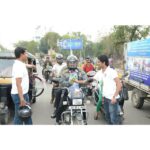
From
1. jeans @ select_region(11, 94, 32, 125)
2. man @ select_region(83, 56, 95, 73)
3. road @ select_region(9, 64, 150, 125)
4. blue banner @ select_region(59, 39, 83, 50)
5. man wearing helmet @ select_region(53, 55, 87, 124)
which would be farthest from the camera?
blue banner @ select_region(59, 39, 83, 50)

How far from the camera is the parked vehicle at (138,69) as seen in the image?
6998 mm

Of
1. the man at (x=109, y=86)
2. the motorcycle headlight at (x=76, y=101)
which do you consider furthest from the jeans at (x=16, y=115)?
the man at (x=109, y=86)

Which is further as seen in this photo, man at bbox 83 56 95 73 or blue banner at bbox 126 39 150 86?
man at bbox 83 56 95 73

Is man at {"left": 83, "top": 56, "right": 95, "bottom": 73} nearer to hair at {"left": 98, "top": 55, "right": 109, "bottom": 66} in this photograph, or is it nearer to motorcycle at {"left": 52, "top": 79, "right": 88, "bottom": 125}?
hair at {"left": 98, "top": 55, "right": 109, "bottom": 66}

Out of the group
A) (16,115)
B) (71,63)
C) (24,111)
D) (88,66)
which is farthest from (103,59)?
(88,66)

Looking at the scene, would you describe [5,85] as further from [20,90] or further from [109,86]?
[109,86]

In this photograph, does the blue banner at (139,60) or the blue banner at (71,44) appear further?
the blue banner at (71,44)

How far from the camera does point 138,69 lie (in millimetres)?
7707

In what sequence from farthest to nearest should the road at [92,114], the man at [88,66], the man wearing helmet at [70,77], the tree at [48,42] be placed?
the tree at [48,42]
the man at [88,66]
the road at [92,114]
the man wearing helmet at [70,77]

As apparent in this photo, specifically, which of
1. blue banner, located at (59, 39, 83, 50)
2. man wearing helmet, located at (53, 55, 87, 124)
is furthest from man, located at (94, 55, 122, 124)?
blue banner, located at (59, 39, 83, 50)

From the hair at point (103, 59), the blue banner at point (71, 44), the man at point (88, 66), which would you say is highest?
the blue banner at point (71, 44)

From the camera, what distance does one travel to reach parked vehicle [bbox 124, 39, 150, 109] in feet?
23.0

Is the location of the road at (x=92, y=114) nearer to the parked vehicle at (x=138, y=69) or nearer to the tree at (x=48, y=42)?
the parked vehicle at (x=138, y=69)

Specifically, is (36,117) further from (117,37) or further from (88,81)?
(117,37)
